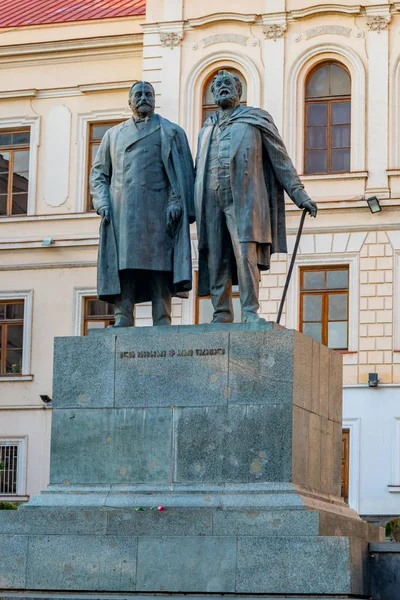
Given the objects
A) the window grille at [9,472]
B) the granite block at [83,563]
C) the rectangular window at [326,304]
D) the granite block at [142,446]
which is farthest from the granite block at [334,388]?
the window grille at [9,472]

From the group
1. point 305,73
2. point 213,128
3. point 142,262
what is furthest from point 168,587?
point 305,73

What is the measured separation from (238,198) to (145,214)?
32.8 inches

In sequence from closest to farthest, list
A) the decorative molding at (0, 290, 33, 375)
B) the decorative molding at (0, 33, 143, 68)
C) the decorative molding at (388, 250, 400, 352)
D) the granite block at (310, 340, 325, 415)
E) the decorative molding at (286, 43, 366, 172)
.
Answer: the granite block at (310, 340, 325, 415)
the decorative molding at (388, 250, 400, 352)
the decorative molding at (286, 43, 366, 172)
the decorative molding at (0, 290, 33, 375)
the decorative molding at (0, 33, 143, 68)

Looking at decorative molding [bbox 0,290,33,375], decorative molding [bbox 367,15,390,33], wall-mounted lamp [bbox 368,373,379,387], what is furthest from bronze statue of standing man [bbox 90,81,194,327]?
decorative molding [bbox 0,290,33,375]

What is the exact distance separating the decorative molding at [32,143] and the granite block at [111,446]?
772 inches

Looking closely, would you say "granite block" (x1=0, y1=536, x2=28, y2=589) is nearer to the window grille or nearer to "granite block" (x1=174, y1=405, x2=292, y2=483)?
"granite block" (x1=174, y1=405, x2=292, y2=483)

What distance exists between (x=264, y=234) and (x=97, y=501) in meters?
2.59

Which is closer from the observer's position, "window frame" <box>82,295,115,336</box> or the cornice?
"window frame" <box>82,295,115,336</box>

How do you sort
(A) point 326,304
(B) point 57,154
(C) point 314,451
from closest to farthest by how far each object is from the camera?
(C) point 314,451, (A) point 326,304, (B) point 57,154

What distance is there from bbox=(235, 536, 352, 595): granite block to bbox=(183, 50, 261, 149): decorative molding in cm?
1900

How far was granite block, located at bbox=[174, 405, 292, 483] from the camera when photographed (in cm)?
1362

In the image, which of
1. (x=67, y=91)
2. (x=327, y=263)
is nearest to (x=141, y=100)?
(x=327, y=263)

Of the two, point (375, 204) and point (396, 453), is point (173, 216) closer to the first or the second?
point (396, 453)

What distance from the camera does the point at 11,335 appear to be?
33156mm
